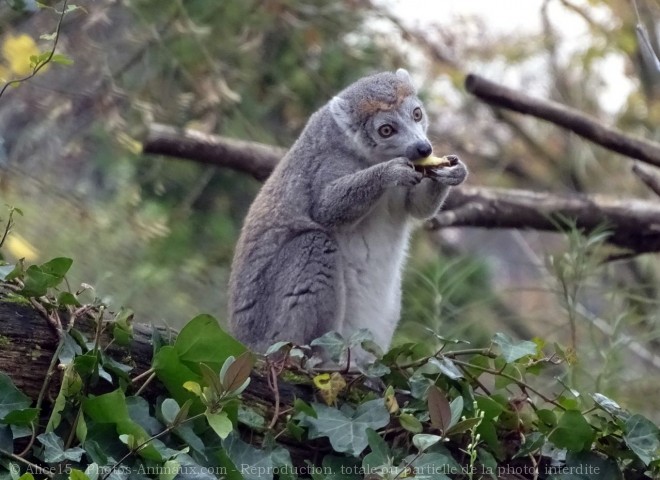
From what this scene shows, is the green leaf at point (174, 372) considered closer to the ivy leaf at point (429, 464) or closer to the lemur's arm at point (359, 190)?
the ivy leaf at point (429, 464)

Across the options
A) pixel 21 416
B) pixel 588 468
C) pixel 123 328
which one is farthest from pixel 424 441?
pixel 21 416

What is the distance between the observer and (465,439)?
3000 mm

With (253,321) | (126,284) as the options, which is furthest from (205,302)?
(253,321)

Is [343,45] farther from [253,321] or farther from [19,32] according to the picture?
[253,321]

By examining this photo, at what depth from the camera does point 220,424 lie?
97.9 inches

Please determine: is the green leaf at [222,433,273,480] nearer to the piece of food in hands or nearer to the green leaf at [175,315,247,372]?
the green leaf at [175,315,247,372]

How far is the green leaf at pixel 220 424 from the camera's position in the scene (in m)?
2.46

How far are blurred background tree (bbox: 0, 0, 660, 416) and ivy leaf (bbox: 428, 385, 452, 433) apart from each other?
5.67 feet

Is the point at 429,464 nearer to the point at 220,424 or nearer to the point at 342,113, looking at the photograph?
the point at 220,424

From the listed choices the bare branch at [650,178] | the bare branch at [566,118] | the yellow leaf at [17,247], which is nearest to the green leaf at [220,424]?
the yellow leaf at [17,247]

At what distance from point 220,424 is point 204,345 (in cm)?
32

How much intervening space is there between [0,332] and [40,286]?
18 centimetres

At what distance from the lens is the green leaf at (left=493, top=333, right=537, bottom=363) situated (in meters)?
2.93

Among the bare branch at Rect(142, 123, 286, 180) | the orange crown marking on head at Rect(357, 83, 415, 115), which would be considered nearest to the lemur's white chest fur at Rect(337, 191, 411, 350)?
the orange crown marking on head at Rect(357, 83, 415, 115)
